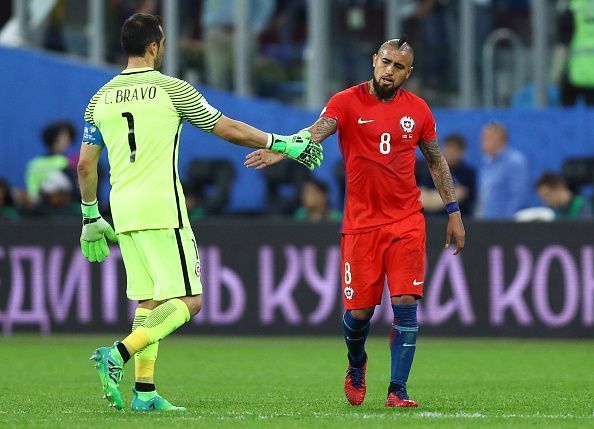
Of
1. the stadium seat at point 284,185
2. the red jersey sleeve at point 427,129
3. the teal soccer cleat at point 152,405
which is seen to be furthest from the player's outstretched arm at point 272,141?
the stadium seat at point 284,185

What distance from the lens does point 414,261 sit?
920cm

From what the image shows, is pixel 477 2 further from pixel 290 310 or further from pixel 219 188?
pixel 290 310

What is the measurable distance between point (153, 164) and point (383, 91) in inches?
59.9

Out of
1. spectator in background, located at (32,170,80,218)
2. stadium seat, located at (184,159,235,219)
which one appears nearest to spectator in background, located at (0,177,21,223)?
spectator in background, located at (32,170,80,218)

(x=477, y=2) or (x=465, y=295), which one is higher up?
(x=477, y=2)

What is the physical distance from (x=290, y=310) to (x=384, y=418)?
7.72m

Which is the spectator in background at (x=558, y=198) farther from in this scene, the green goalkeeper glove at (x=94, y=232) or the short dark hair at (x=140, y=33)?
the short dark hair at (x=140, y=33)

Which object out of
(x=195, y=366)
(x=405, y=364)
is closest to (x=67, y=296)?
(x=195, y=366)

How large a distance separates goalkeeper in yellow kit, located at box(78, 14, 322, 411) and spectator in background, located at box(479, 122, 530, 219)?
8141 millimetres

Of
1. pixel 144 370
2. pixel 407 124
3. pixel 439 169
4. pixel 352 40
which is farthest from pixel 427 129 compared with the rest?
pixel 352 40

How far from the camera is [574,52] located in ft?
59.0

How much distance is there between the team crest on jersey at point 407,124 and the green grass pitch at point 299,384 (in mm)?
1657

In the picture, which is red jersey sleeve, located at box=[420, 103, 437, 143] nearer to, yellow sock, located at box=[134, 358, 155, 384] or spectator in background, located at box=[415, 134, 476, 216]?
yellow sock, located at box=[134, 358, 155, 384]

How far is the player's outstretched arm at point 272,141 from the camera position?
28.6 feet
